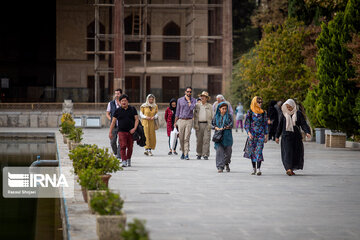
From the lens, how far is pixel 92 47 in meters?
54.3

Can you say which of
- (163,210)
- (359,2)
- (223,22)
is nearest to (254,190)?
(163,210)

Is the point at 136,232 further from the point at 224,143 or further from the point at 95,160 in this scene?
the point at 224,143

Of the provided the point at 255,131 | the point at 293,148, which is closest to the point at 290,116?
the point at 293,148

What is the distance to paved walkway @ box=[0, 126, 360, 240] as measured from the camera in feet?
27.1

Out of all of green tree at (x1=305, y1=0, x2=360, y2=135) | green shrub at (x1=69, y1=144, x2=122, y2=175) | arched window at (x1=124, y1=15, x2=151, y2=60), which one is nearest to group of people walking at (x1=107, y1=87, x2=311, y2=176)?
green shrub at (x1=69, y1=144, x2=122, y2=175)

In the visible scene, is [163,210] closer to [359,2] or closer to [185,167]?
[185,167]

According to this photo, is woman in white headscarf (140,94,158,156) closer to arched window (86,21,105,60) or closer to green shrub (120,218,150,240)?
green shrub (120,218,150,240)

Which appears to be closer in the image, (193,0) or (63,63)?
(193,0)

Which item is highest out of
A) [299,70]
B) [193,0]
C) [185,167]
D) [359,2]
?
[193,0]

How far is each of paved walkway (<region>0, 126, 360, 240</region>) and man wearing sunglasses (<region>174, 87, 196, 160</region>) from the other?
4.08 ft

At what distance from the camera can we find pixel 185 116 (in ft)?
61.8

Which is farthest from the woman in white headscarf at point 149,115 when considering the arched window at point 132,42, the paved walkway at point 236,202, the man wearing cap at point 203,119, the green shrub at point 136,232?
the arched window at point 132,42

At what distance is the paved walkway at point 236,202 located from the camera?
8.26m

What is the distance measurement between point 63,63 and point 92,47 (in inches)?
97.0
